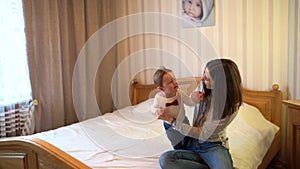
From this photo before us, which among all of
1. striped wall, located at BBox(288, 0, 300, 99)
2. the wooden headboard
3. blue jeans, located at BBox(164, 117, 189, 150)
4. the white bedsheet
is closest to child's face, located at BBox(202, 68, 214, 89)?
blue jeans, located at BBox(164, 117, 189, 150)

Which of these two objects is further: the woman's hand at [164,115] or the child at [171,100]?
the child at [171,100]

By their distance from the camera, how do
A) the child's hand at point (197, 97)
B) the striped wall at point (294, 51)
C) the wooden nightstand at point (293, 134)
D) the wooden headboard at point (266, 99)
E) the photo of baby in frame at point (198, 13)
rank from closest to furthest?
the child's hand at point (197, 97)
the wooden nightstand at point (293, 134)
the striped wall at point (294, 51)
the wooden headboard at point (266, 99)
the photo of baby in frame at point (198, 13)

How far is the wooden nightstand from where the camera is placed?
7.41ft

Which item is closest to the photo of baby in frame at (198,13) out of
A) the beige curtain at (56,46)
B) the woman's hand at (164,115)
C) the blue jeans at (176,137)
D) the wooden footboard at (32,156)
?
the beige curtain at (56,46)

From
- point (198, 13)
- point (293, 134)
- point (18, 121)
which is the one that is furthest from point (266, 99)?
point (18, 121)

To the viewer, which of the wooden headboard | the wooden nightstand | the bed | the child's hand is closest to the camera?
the bed

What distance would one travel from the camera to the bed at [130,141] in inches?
58.4

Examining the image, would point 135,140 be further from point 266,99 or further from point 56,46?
point 56,46

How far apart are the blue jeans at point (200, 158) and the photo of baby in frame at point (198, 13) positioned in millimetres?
1713

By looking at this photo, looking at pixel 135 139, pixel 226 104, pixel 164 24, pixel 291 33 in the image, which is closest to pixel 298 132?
pixel 291 33

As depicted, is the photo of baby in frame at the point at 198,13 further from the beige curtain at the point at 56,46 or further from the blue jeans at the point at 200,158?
the blue jeans at the point at 200,158

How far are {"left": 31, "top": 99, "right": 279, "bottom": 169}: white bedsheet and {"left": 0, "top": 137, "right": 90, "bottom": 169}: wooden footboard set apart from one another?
1.04ft

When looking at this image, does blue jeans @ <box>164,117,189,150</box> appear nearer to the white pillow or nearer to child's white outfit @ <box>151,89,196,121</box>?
child's white outfit @ <box>151,89,196,121</box>

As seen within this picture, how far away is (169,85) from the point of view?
1.64 metres
